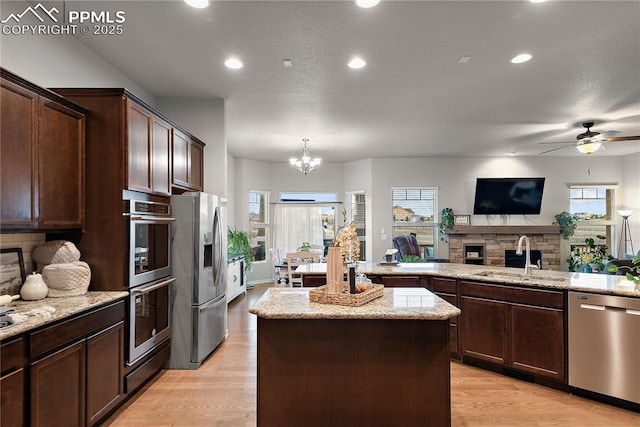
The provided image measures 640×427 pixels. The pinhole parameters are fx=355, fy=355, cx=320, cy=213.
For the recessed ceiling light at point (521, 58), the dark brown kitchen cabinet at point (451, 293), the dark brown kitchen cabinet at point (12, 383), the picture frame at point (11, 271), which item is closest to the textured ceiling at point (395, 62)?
the recessed ceiling light at point (521, 58)

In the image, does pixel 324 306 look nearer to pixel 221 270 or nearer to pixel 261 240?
pixel 221 270

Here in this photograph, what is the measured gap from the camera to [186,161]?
3842mm

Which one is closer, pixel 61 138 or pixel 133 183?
pixel 61 138

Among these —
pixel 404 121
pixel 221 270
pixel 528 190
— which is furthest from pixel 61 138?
pixel 528 190

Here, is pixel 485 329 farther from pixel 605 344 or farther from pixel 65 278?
pixel 65 278

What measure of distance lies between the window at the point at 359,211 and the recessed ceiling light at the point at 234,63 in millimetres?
5617

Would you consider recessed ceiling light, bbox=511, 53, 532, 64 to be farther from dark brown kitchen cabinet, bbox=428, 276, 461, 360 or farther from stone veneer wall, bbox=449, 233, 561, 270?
stone veneer wall, bbox=449, 233, 561, 270

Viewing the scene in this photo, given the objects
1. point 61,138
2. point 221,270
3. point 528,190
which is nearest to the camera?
point 61,138

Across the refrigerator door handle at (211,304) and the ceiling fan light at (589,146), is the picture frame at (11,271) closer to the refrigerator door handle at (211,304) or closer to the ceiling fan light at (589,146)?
the refrigerator door handle at (211,304)

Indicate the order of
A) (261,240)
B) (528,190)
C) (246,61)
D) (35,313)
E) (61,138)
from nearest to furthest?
(35,313), (61,138), (246,61), (528,190), (261,240)

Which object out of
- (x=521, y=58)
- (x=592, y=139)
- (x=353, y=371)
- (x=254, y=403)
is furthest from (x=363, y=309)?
(x=592, y=139)

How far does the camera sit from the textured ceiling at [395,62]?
2.63 metres

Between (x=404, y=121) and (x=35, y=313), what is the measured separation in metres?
4.94

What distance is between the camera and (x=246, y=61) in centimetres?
339
